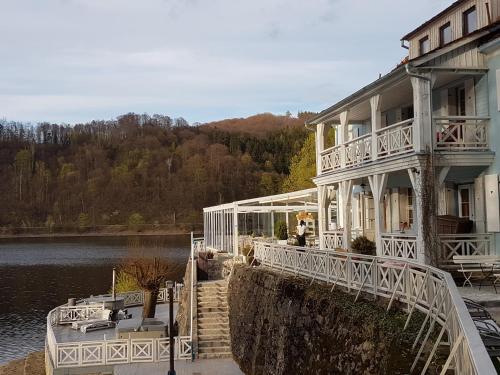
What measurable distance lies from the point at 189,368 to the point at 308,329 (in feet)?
24.3

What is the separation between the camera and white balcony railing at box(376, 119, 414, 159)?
594 inches

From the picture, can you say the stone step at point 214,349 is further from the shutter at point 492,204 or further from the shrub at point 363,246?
the shutter at point 492,204

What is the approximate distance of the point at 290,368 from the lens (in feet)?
45.1

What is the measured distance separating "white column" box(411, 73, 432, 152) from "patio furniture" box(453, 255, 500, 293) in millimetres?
2929

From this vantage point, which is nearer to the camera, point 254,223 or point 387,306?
point 387,306

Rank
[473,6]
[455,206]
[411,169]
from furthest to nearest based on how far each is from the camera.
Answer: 1. [473,6]
2. [455,206]
3. [411,169]

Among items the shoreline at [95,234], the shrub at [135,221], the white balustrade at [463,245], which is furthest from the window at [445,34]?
the shrub at [135,221]

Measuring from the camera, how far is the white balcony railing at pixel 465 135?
14789 millimetres

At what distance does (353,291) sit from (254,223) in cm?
2066

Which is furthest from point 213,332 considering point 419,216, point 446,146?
point 446,146

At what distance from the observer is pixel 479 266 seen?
13.5 meters

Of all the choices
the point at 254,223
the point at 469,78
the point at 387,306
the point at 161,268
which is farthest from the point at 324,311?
the point at 254,223

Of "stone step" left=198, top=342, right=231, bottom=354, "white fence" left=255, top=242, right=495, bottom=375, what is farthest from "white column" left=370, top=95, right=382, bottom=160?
"stone step" left=198, top=342, right=231, bottom=354

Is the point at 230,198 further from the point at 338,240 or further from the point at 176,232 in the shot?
the point at 338,240
